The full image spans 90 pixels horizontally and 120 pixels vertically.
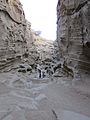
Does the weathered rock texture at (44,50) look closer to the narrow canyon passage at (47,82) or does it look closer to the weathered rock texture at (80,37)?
the narrow canyon passage at (47,82)

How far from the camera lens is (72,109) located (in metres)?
3.99

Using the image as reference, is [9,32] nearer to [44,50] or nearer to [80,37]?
[80,37]

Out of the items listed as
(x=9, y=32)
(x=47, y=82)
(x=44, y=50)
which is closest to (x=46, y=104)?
(x=47, y=82)

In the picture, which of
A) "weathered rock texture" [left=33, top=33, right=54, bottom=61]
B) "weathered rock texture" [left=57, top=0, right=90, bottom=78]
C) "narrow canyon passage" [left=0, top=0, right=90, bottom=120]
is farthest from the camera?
"weathered rock texture" [left=33, top=33, right=54, bottom=61]

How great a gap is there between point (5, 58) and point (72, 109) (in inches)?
272

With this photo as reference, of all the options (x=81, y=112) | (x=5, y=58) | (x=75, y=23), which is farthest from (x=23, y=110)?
(x=5, y=58)

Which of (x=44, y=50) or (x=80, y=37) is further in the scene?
(x=44, y=50)

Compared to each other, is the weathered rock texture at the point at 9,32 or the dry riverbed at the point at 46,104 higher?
the weathered rock texture at the point at 9,32

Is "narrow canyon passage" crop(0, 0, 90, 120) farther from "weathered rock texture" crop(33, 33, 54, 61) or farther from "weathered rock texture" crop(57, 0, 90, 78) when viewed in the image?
"weathered rock texture" crop(33, 33, 54, 61)

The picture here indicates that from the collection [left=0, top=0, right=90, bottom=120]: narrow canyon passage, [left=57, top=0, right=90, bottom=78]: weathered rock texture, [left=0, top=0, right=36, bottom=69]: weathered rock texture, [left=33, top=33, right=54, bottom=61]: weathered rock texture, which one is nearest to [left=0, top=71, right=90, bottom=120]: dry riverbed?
[left=0, top=0, right=90, bottom=120]: narrow canyon passage

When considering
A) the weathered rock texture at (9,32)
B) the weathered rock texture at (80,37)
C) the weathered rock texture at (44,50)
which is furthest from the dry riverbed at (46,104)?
the weathered rock texture at (44,50)


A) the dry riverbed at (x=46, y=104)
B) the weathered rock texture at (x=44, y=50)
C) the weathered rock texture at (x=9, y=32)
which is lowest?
the dry riverbed at (x=46, y=104)

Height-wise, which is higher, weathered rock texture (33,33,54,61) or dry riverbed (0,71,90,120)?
weathered rock texture (33,33,54,61)

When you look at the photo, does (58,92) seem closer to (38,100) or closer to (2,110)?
(38,100)
